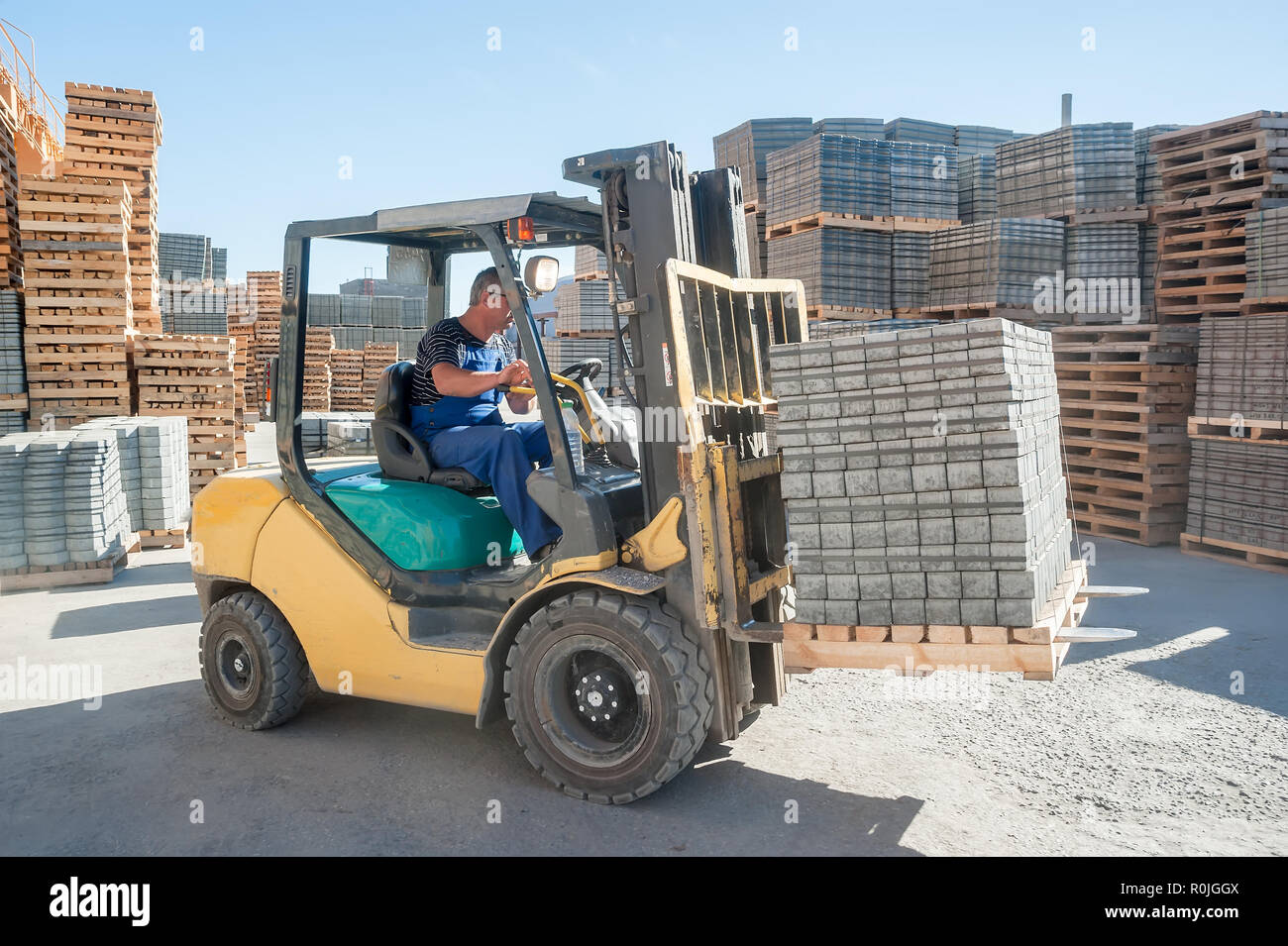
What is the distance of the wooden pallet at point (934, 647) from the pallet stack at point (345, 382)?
25.1 meters

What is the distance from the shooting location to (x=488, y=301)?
4555 millimetres

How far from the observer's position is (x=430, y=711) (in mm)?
5223

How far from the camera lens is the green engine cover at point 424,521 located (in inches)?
179

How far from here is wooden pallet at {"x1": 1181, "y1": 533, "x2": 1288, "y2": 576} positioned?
821 cm

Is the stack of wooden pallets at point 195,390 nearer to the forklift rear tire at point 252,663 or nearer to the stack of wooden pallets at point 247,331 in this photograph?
the forklift rear tire at point 252,663

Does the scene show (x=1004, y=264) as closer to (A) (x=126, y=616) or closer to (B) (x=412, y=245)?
(B) (x=412, y=245)

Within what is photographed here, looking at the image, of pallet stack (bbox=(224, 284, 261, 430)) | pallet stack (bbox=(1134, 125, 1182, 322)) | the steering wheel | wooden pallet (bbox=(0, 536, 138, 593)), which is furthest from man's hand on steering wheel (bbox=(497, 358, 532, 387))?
pallet stack (bbox=(224, 284, 261, 430))

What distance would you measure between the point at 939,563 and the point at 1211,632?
12.7 feet

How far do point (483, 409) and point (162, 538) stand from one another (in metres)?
6.75

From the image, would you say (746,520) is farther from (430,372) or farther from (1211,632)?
(1211,632)

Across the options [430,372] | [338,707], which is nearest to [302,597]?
[338,707]

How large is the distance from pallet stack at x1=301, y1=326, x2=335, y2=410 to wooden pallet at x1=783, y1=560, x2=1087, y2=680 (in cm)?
2317

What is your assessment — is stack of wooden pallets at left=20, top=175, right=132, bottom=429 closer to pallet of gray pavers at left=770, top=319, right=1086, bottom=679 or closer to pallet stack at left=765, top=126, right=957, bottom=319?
pallet stack at left=765, top=126, right=957, bottom=319

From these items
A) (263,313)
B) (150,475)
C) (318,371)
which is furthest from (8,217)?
(263,313)
